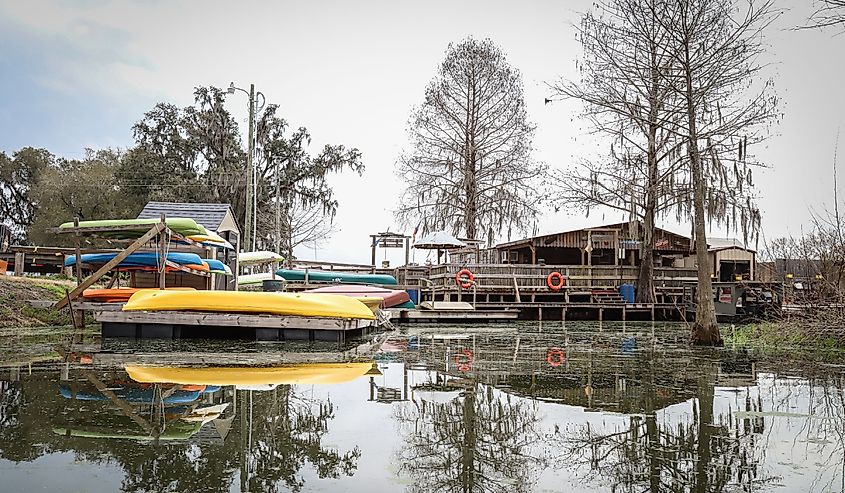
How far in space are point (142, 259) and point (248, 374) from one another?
7.02 m

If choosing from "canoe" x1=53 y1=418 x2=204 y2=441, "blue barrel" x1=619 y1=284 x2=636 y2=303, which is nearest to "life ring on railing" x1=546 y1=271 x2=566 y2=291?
"blue barrel" x1=619 y1=284 x2=636 y2=303

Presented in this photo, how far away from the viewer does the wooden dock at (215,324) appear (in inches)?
410

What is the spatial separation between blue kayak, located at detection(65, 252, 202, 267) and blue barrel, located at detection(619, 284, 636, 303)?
1756 cm

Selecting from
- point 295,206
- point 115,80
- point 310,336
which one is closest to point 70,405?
point 310,336

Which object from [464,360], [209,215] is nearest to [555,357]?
[464,360]

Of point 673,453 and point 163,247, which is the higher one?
point 163,247

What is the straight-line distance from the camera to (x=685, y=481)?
10.4 feet

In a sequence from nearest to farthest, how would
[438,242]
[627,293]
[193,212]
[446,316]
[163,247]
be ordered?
[163,247] < [446,316] < [193,212] < [438,242] < [627,293]

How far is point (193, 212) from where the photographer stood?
22234 millimetres

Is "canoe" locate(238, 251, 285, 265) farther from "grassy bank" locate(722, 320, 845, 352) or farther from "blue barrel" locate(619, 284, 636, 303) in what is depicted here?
"blue barrel" locate(619, 284, 636, 303)

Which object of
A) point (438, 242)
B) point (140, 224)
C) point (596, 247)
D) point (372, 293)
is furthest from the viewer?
point (596, 247)

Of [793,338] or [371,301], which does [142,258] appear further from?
[793,338]

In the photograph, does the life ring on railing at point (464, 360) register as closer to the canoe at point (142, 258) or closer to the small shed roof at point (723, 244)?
the canoe at point (142, 258)

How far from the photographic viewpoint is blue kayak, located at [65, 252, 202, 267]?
41.2 feet
